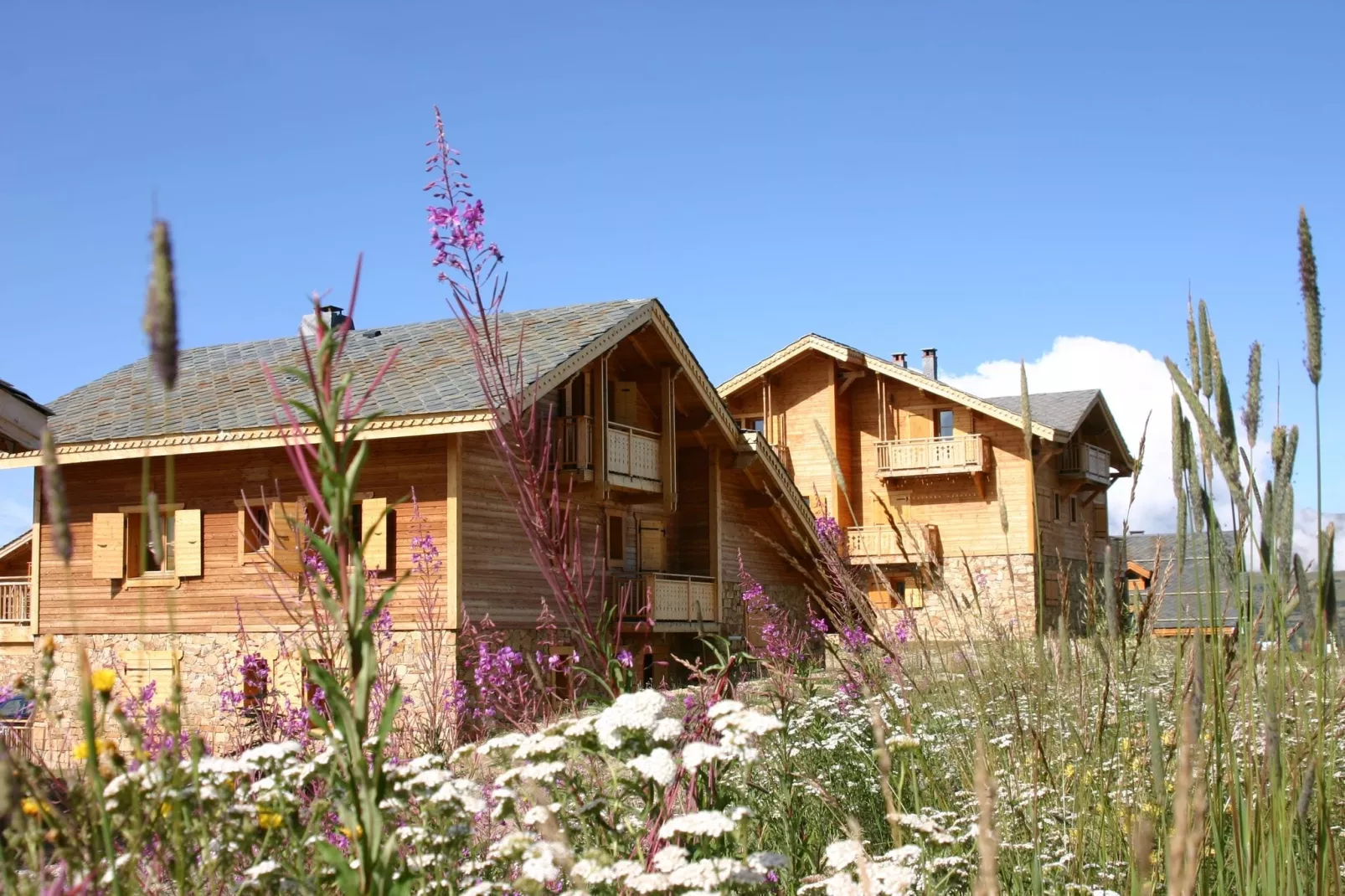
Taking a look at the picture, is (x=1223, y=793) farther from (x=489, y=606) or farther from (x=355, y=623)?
(x=489, y=606)

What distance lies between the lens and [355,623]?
168 centimetres

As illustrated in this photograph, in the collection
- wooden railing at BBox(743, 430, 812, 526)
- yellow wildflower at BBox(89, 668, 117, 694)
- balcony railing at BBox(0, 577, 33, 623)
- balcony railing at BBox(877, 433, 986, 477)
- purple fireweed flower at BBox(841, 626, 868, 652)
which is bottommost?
balcony railing at BBox(0, 577, 33, 623)

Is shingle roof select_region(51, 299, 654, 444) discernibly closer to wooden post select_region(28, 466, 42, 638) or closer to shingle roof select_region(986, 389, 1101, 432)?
wooden post select_region(28, 466, 42, 638)

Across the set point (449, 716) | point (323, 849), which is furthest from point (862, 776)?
point (449, 716)

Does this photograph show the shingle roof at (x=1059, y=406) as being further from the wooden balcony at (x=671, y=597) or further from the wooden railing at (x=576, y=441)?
the wooden railing at (x=576, y=441)

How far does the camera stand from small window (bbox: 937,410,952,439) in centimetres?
3139

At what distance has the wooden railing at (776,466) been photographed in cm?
2070

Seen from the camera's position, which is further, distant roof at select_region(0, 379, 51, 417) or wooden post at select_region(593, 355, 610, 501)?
wooden post at select_region(593, 355, 610, 501)

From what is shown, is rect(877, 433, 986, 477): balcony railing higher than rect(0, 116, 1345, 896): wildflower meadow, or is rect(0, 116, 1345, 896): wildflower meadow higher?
rect(877, 433, 986, 477): balcony railing

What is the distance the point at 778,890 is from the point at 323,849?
1740 millimetres

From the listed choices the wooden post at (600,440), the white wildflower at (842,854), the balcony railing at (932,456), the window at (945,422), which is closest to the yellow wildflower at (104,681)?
the white wildflower at (842,854)

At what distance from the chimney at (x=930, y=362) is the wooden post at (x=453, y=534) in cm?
2077

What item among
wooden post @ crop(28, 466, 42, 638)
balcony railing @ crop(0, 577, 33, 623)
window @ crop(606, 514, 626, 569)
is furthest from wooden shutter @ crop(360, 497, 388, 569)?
balcony railing @ crop(0, 577, 33, 623)

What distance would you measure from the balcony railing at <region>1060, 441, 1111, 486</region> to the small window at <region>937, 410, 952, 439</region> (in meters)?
3.05
